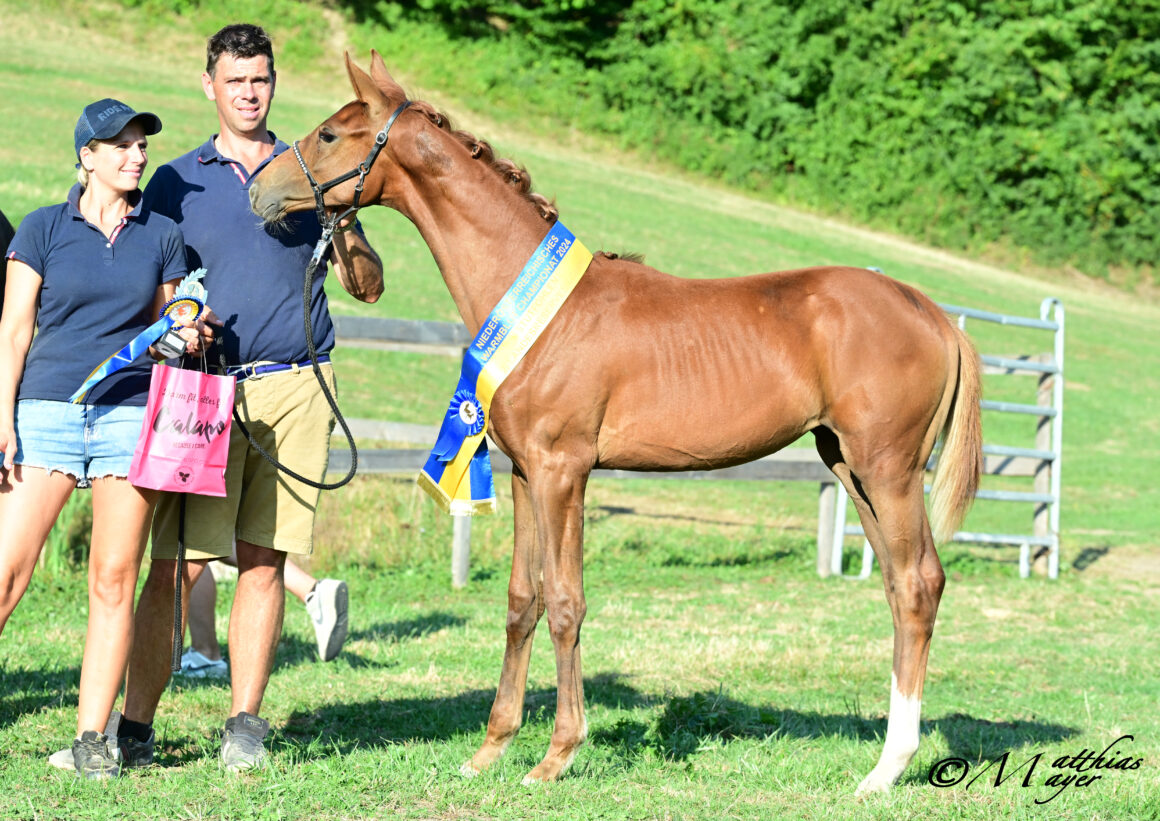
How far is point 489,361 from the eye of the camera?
4.51 m

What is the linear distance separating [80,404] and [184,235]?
79 cm

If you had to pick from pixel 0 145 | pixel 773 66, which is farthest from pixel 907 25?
pixel 0 145

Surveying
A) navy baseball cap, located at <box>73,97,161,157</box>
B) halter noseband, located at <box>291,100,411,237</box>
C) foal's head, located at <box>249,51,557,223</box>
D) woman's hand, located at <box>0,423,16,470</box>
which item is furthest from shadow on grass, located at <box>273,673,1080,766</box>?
navy baseball cap, located at <box>73,97,161,157</box>

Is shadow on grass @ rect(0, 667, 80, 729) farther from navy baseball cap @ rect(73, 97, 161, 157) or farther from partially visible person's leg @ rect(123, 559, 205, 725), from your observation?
navy baseball cap @ rect(73, 97, 161, 157)

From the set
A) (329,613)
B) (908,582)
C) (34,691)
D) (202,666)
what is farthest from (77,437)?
(908,582)

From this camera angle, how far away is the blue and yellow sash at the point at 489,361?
4500mm

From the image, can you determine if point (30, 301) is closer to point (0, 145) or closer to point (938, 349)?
point (938, 349)

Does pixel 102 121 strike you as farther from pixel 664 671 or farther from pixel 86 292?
pixel 664 671

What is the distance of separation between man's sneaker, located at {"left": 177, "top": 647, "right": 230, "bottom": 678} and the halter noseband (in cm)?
278

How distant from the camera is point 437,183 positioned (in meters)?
4.55

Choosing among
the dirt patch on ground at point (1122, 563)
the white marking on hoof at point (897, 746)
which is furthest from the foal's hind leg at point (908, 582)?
the dirt patch on ground at point (1122, 563)

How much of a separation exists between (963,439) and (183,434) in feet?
10.4

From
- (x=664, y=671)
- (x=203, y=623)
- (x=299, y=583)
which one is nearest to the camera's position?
(x=203, y=623)

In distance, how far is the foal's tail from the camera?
4.96 meters
